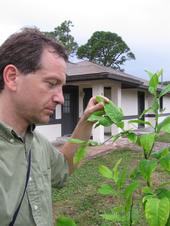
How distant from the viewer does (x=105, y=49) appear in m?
60.3

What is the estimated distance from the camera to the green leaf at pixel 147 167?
1289mm

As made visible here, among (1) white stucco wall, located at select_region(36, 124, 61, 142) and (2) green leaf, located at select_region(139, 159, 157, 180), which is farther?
(1) white stucco wall, located at select_region(36, 124, 61, 142)

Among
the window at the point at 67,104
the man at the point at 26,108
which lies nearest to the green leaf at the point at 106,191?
the man at the point at 26,108

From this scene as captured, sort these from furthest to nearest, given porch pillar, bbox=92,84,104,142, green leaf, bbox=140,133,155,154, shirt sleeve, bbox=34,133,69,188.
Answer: porch pillar, bbox=92,84,104,142, shirt sleeve, bbox=34,133,69,188, green leaf, bbox=140,133,155,154

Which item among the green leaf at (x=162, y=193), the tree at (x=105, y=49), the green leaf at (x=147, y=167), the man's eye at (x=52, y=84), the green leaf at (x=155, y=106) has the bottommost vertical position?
the green leaf at (x=162, y=193)

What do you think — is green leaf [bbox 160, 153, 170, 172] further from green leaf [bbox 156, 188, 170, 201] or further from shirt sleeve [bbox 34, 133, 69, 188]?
shirt sleeve [bbox 34, 133, 69, 188]

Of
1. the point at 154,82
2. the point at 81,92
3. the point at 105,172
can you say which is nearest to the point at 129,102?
the point at 81,92

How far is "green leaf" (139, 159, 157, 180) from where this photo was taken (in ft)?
4.23

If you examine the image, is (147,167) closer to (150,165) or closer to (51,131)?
(150,165)

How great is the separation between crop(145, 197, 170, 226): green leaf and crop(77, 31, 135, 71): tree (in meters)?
57.7

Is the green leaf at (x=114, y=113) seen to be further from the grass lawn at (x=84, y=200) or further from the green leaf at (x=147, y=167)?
the grass lawn at (x=84, y=200)

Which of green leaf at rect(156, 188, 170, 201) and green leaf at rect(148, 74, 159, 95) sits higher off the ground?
green leaf at rect(148, 74, 159, 95)

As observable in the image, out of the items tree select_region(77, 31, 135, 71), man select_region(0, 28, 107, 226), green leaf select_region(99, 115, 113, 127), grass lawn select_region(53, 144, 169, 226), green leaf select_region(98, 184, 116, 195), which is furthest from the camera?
tree select_region(77, 31, 135, 71)

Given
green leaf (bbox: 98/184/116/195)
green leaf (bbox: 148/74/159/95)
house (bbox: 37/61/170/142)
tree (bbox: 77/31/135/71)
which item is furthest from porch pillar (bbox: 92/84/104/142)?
tree (bbox: 77/31/135/71)
